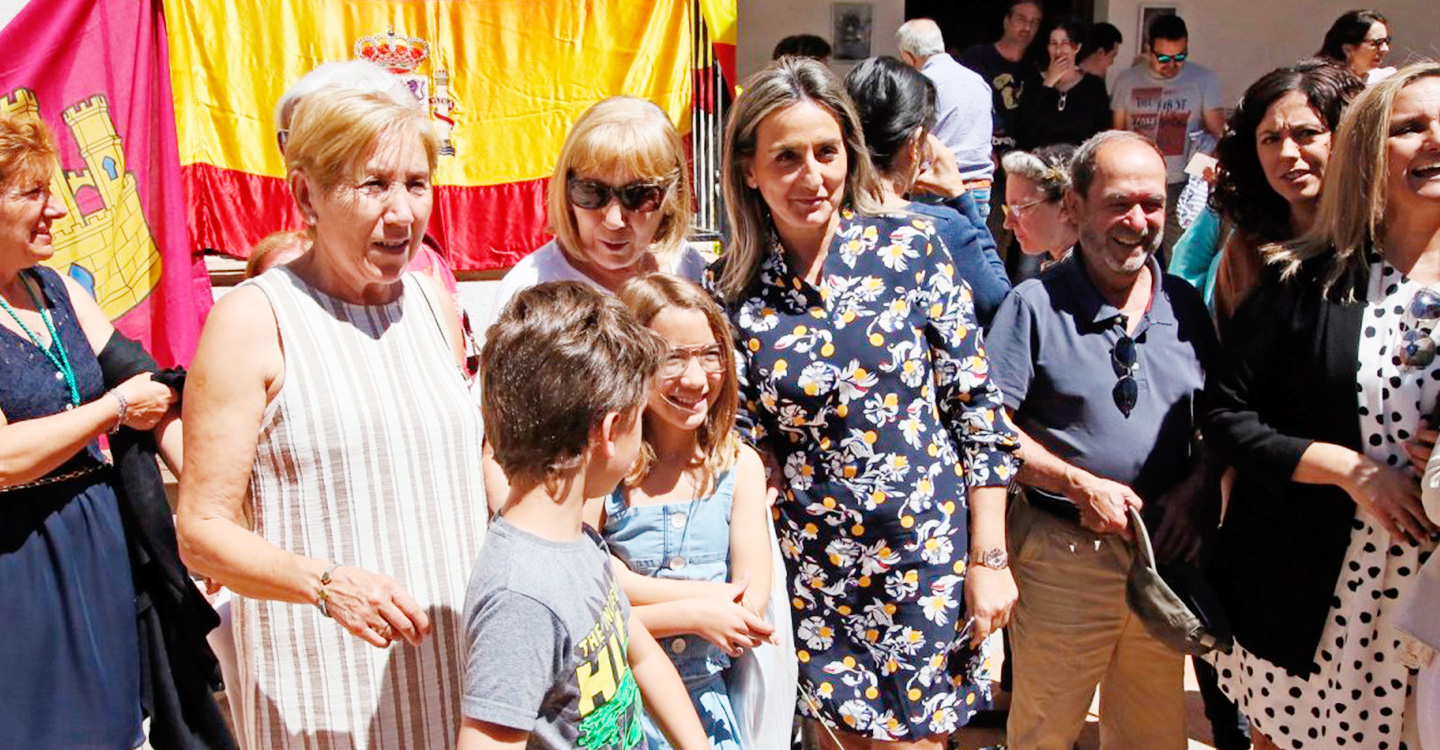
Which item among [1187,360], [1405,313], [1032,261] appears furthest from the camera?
[1032,261]

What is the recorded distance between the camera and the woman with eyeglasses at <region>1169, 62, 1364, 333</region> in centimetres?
304

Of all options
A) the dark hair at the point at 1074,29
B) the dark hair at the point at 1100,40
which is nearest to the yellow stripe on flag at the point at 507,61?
the dark hair at the point at 1074,29

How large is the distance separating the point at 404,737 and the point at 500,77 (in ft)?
17.7

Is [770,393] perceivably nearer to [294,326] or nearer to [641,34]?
[294,326]

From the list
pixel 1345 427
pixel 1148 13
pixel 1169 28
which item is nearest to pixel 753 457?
pixel 1345 427

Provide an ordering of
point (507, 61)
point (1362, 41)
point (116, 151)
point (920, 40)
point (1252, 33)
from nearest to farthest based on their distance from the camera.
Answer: point (116, 151), point (920, 40), point (1362, 41), point (507, 61), point (1252, 33)

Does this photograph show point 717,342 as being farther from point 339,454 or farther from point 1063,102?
point 1063,102

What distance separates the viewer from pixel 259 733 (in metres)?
2.10

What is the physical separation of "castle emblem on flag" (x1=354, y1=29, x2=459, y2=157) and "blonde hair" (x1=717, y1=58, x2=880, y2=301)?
4434 millimetres

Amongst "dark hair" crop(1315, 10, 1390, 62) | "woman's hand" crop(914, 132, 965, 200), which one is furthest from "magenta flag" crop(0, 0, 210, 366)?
"dark hair" crop(1315, 10, 1390, 62)

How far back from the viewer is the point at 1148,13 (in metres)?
8.67

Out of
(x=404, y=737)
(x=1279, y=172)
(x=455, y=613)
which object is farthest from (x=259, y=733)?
(x=1279, y=172)

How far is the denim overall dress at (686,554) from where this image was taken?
2.42 metres

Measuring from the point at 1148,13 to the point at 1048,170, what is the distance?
5.39m
